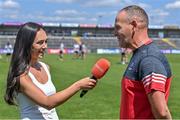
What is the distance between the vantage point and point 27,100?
14.4 feet

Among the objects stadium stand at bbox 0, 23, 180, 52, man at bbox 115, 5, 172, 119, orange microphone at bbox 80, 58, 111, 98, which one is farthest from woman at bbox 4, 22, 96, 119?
stadium stand at bbox 0, 23, 180, 52

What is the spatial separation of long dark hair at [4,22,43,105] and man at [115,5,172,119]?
92 centimetres

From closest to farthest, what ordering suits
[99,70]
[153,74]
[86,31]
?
[153,74] < [99,70] < [86,31]

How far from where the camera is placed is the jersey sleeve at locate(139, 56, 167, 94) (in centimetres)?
363

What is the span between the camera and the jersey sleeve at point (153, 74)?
3629 millimetres

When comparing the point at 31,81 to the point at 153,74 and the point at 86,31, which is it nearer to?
the point at 153,74

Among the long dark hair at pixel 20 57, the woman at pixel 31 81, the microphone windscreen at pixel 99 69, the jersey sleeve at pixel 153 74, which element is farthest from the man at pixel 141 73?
the long dark hair at pixel 20 57

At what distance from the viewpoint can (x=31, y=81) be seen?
436 centimetres

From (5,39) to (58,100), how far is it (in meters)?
93.8

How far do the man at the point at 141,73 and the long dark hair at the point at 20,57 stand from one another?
921mm

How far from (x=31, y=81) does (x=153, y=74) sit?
1284mm

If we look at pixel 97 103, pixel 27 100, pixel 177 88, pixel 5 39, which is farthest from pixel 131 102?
pixel 5 39

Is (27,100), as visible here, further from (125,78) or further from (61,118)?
(61,118)

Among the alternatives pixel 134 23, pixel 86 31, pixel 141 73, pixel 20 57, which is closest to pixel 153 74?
pixel 141 73
